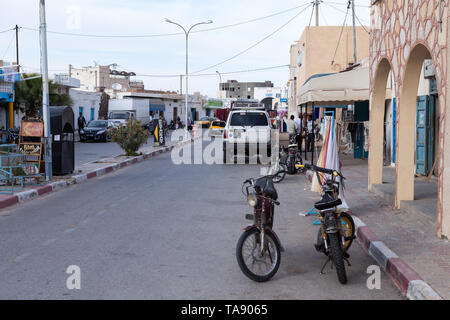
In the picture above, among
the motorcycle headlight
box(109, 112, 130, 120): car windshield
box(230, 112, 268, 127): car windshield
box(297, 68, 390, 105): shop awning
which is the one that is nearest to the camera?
the motorcycle headlight

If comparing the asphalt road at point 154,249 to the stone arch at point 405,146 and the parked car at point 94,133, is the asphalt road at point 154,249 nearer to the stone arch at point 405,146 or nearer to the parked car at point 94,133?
the stone arch at point 405,146

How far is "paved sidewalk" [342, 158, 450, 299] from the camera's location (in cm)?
568

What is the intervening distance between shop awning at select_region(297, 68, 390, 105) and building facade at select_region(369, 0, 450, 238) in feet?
11.5

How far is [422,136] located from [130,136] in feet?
41.3

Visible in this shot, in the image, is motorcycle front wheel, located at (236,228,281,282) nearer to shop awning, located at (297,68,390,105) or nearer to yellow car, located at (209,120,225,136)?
shop awning, located at (297,68,390,105)

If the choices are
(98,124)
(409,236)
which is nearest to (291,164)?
(409,236)

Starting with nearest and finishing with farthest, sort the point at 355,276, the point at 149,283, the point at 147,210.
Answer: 1. the point at 149,283
2. the point at 355,276
3. the point at 147,210

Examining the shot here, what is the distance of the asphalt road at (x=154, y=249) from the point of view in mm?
5328

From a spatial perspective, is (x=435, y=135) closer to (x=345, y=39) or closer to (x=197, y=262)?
(x=197, y=262)

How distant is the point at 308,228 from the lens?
858cm

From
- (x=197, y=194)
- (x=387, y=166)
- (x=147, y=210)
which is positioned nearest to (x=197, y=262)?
(x=147, y=210)

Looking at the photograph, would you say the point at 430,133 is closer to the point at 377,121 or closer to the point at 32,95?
the point at 377,121

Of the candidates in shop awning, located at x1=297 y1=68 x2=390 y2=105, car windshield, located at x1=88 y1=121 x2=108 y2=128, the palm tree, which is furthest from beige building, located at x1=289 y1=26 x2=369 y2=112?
shop awning, located at x1=297 y1=68 x2=390 y2=105

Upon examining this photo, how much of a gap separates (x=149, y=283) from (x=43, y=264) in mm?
1574
